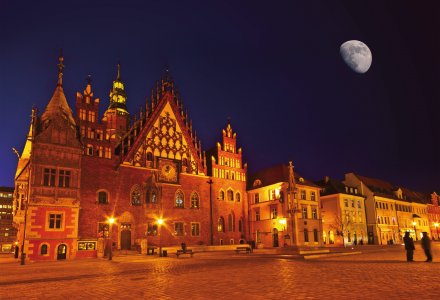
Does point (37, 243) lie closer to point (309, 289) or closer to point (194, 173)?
point (194, 173)

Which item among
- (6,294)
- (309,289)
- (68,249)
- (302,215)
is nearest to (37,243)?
(68,249)

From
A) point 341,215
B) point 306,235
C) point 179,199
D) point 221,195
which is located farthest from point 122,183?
point 341,215

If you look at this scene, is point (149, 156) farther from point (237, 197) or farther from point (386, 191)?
point (386, 191)

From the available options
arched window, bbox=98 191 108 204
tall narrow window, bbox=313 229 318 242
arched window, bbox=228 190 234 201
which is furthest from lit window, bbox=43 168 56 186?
tall narrow window, bbox=313 229 318 242

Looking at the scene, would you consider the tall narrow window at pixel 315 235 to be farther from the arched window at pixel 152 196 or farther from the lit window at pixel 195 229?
the arched window at pixel 152 196

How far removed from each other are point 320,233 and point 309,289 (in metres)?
50.1

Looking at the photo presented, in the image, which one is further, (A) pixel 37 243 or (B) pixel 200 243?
(B) pixel 200 243

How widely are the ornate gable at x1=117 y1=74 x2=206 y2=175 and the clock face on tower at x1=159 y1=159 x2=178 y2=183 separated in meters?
0.62

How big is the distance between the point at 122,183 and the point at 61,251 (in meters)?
10.8

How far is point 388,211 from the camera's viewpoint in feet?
248

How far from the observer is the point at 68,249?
1508 inches

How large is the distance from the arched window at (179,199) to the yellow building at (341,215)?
96.4 ft

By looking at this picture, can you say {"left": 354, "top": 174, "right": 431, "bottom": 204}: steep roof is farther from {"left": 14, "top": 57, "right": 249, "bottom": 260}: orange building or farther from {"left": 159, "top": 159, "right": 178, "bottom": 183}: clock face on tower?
{"left": 159, "top": 159, "right": 178, "bottom": 183}: clock face on tower

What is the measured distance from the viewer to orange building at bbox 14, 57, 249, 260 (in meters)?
38.2
